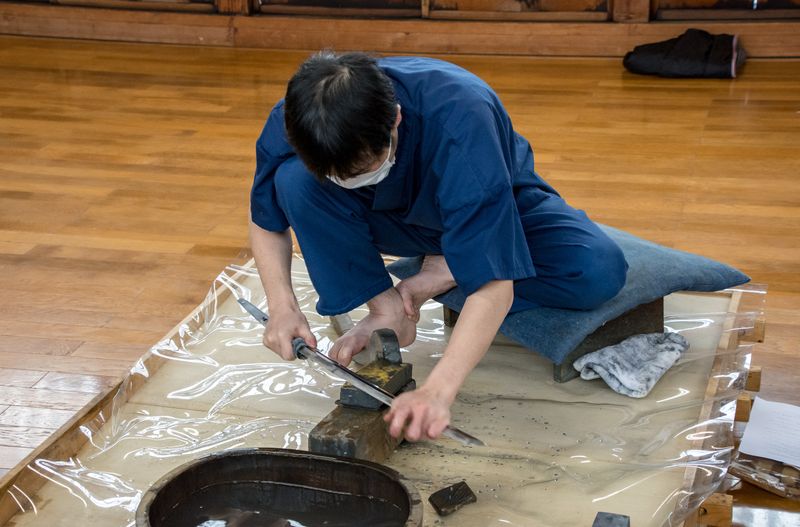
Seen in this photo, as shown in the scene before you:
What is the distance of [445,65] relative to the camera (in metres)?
1.75

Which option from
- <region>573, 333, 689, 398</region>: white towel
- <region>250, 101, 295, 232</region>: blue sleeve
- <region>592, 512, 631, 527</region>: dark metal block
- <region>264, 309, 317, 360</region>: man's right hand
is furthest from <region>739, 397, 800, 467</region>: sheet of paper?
<region>250, 101, 295, 232</region>: blue sleeve

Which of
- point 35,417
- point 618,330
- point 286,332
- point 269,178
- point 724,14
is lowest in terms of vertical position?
point 35,417

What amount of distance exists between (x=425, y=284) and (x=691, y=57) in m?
3.05

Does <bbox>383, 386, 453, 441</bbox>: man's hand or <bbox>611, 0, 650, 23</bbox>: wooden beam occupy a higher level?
<bbox>611, 0, 650, 23</bbox>: wooden beam

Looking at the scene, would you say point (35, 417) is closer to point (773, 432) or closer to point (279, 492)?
point (279, 492)

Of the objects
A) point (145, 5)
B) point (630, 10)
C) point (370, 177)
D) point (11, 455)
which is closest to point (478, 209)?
point (370, 177)

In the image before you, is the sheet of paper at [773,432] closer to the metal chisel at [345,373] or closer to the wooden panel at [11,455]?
the metal chisel at [345,373]

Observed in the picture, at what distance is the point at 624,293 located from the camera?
1.97 metres

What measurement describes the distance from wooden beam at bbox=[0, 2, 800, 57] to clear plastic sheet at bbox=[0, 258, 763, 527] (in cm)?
297

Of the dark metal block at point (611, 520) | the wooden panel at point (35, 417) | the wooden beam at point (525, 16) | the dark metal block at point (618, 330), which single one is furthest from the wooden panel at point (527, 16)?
the dark metal block at point (611, 520)

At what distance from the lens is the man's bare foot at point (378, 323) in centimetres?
195

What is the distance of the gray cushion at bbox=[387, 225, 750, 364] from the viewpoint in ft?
6.30

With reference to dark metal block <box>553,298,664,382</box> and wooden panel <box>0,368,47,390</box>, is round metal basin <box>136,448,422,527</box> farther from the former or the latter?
wooden panel <box>0,368,47,390</box>

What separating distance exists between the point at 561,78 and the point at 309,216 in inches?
121
